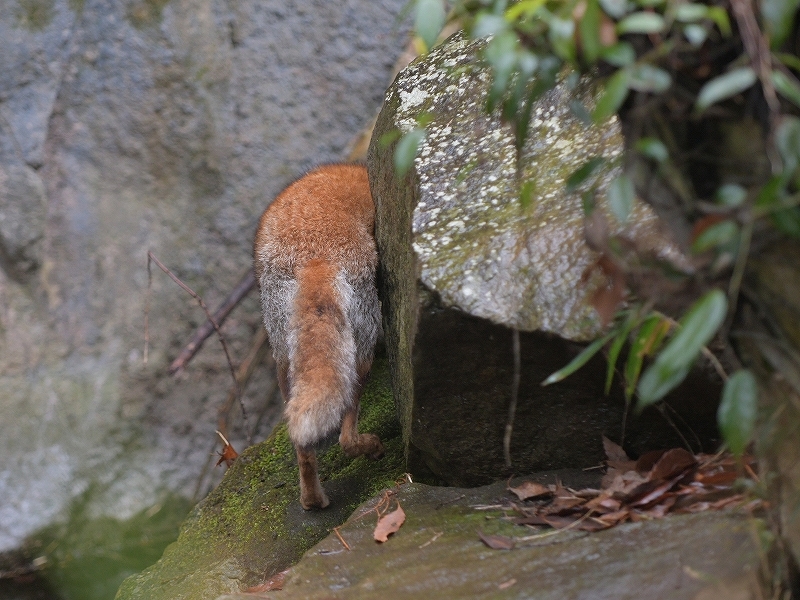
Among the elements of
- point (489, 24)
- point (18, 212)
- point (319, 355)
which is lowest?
point (319, 355)

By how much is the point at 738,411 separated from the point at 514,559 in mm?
1199

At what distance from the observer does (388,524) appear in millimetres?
3029

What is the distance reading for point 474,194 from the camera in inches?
129

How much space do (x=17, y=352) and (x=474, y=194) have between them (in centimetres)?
461

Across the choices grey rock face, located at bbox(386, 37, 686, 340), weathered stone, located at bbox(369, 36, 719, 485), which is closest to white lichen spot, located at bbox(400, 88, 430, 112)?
grey rock face, located at bbox(386, 37, 686, 340)

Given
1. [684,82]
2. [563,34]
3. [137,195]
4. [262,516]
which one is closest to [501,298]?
[684,82]

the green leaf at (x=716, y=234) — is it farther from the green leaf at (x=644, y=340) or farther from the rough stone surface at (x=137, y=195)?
the rough stone surface at (x=137, y=195)

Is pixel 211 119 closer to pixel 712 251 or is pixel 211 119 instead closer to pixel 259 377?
pixel 259 377

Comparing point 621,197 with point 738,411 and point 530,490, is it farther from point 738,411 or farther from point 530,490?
point 530,490


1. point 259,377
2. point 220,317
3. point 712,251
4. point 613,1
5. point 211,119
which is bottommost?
point 259,377

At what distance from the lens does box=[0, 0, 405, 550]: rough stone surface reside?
6.31 metres

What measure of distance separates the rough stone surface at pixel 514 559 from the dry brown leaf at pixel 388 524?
26 mm

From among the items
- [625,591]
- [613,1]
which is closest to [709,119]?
Answer: [613,1]

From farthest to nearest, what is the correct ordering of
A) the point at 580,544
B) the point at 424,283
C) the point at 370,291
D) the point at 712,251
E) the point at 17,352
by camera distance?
the point at 17,352, the point at 370,291, the point at 424,283, the point at 580,544, the point at 712,251
